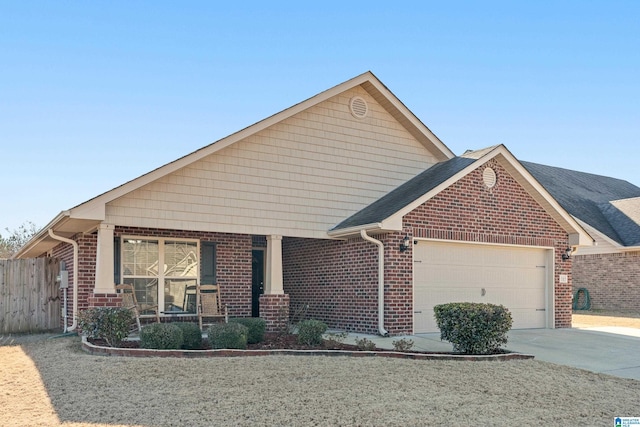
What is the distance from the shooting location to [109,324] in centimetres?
1023

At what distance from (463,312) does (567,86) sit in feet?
34.4

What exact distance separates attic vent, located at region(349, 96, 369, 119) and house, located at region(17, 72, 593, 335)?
0.10ft

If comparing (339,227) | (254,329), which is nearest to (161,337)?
(254,329)

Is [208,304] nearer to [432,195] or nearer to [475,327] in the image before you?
[432,195]

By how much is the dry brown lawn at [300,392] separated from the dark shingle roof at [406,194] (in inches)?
183

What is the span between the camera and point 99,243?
11805 millimetres

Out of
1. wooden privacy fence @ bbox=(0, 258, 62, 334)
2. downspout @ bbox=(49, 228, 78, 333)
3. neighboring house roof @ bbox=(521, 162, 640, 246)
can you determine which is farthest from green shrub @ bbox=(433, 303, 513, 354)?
neighboring house roof @ bbox=(521, 162, 640, 246)

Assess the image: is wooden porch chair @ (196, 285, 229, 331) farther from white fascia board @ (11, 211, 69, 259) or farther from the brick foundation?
white fascia board @ (11, 211, 69, 259)

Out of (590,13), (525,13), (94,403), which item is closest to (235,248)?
(94,403)

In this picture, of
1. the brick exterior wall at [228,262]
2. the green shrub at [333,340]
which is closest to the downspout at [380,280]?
the green shrub at [333,340]

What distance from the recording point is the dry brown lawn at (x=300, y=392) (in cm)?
648

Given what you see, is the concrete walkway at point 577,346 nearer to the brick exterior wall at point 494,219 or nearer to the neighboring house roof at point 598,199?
the brick exterior wall at point 494,219

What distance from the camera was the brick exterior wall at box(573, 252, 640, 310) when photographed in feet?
70.6

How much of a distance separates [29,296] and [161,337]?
7424 mm
